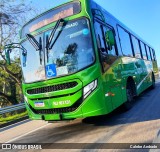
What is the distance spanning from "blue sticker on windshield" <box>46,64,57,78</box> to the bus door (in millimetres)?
1273

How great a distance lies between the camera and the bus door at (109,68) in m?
7.47

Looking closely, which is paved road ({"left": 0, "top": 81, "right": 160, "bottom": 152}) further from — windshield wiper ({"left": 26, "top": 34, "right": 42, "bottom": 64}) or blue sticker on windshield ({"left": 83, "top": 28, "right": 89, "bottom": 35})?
blue sticker on windshield ({"left": 83, "top": 28, "right": 89, "bottom": 35})

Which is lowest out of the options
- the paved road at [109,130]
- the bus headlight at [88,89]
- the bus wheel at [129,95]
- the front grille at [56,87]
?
the paved road at [109,130]

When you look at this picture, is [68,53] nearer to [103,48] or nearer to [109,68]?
[103,48]

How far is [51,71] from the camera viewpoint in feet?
24.7

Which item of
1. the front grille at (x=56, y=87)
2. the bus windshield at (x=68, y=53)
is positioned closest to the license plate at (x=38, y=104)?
the front grille at (x=56, y=87)

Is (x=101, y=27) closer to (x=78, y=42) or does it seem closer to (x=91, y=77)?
(x=78, y=42)

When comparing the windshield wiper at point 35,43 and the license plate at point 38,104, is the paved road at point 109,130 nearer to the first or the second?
the license plate at point 38,104

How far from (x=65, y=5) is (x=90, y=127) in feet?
11.5

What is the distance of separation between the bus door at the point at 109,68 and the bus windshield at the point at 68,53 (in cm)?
38

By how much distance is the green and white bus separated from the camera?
7.09 meters

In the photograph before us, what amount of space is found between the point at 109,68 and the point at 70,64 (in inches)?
50.2

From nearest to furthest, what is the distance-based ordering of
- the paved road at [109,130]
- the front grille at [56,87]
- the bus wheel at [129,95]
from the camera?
the paved road at [109,130], the front grille at [56,87], the bus wheel at [129,95]

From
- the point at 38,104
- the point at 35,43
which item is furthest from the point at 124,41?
the point at 38,104
